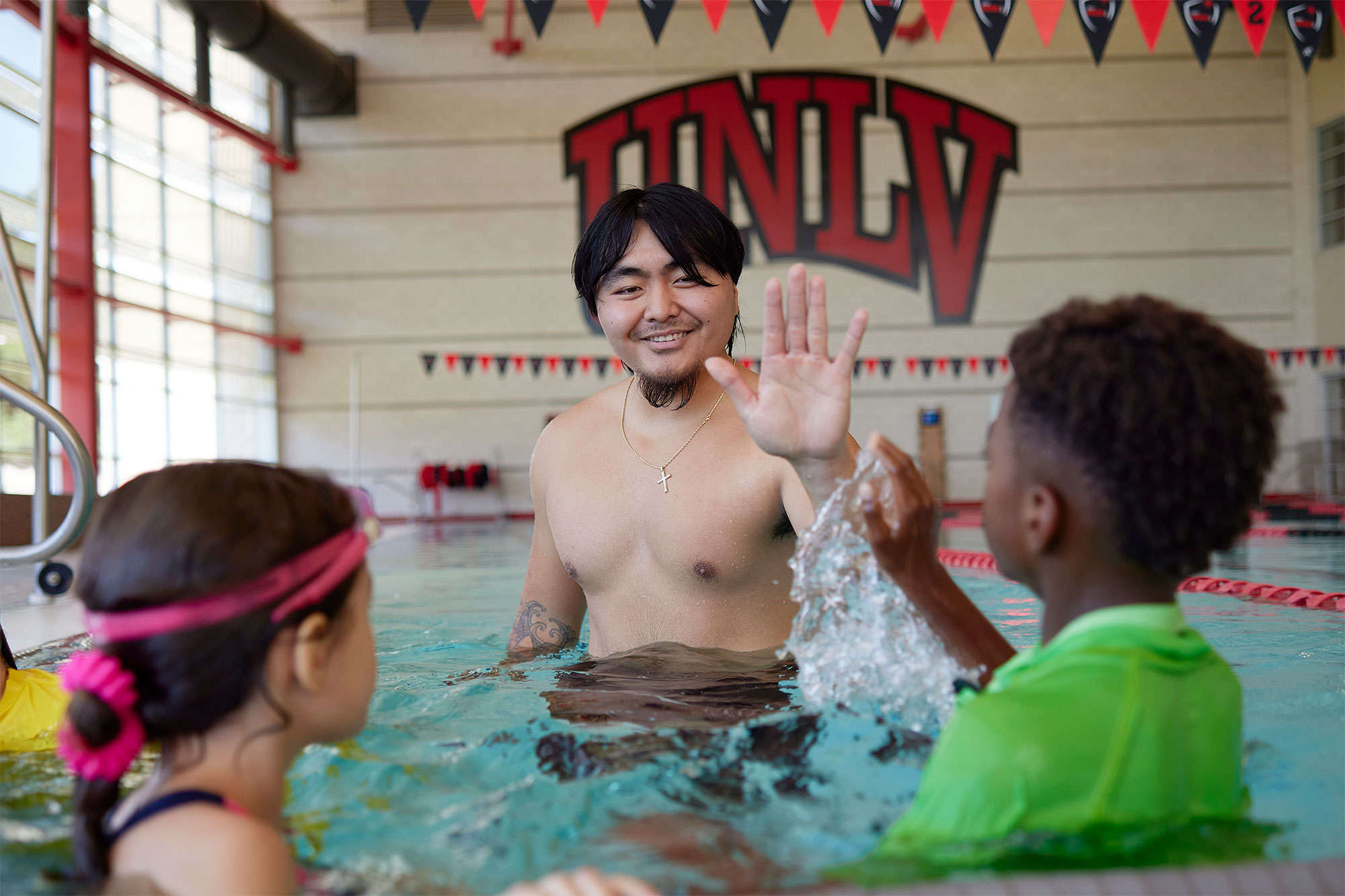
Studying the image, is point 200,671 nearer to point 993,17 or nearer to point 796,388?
point 796,388

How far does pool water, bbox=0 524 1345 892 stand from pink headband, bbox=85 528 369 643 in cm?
31

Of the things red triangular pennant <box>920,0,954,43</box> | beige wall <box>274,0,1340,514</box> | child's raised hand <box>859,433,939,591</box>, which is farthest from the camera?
beige wall <box>274,0,1340,514</box>

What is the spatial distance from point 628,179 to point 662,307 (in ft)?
40.9

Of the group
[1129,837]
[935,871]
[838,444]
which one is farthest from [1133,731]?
[838,444]

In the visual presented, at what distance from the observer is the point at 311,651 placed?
1.14m

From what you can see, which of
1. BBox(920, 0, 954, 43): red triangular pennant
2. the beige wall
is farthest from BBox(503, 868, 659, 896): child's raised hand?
the beige wall

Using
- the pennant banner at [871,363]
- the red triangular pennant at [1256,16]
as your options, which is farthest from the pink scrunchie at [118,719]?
the pennant banner at [871,363]

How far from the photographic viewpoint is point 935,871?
1.02 metres

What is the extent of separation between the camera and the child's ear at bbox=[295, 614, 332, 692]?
1.13 metres

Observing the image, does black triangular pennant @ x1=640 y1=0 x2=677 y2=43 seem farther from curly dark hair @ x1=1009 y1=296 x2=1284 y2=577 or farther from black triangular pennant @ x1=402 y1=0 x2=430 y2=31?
curly dark hair @ x1=1009 y1=296 x2=1284 y2=577

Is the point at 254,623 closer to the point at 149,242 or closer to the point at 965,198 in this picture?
the point at 149,242

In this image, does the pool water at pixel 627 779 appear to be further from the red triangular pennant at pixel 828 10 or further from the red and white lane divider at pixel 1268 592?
the red triangular pennant at pixel 828 10

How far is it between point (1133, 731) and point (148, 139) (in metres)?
13.0

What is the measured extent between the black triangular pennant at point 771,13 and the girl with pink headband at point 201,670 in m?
5.24
